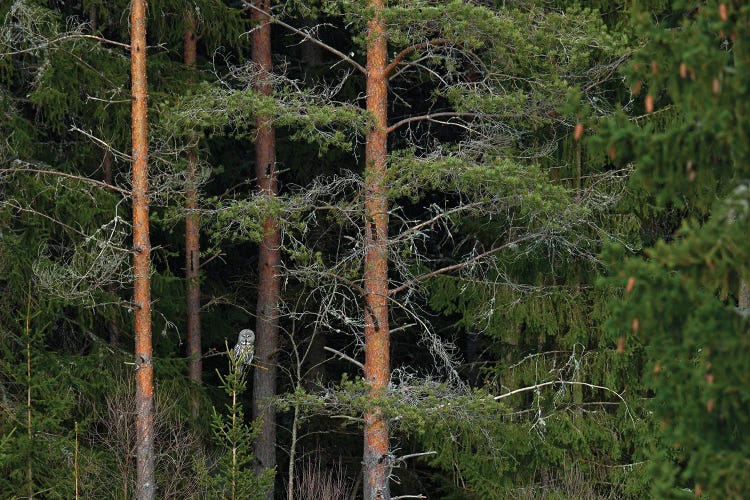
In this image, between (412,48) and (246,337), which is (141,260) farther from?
(246,337)

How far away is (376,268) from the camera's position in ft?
44.2

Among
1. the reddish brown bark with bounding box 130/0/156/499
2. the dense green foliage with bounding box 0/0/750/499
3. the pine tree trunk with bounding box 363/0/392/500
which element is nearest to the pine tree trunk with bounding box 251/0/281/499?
the dense green foliage with bounding box 0/0/750/499

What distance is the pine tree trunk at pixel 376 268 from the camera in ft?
43.6

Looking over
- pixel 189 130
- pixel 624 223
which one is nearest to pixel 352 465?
pixel 624 223

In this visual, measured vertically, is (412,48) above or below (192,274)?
above

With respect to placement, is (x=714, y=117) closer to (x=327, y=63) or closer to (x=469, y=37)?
(x=469, y=37)

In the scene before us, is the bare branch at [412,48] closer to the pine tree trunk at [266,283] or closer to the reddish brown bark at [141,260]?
the reddish brown bark at [141,260]

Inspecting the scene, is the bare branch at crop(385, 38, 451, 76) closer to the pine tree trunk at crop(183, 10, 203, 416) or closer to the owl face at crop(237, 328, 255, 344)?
the pine tree trunk at crop(183, 10, 203, 416)

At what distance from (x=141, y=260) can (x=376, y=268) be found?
220 cm

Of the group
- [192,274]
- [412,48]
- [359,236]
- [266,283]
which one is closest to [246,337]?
[192,274]

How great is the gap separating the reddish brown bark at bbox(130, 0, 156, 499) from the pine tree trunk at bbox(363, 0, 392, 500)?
205 cm

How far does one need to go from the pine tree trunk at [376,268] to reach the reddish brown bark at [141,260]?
6.71ft

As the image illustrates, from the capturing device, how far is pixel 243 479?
12.9 meters

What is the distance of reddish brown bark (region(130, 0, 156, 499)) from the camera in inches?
520
